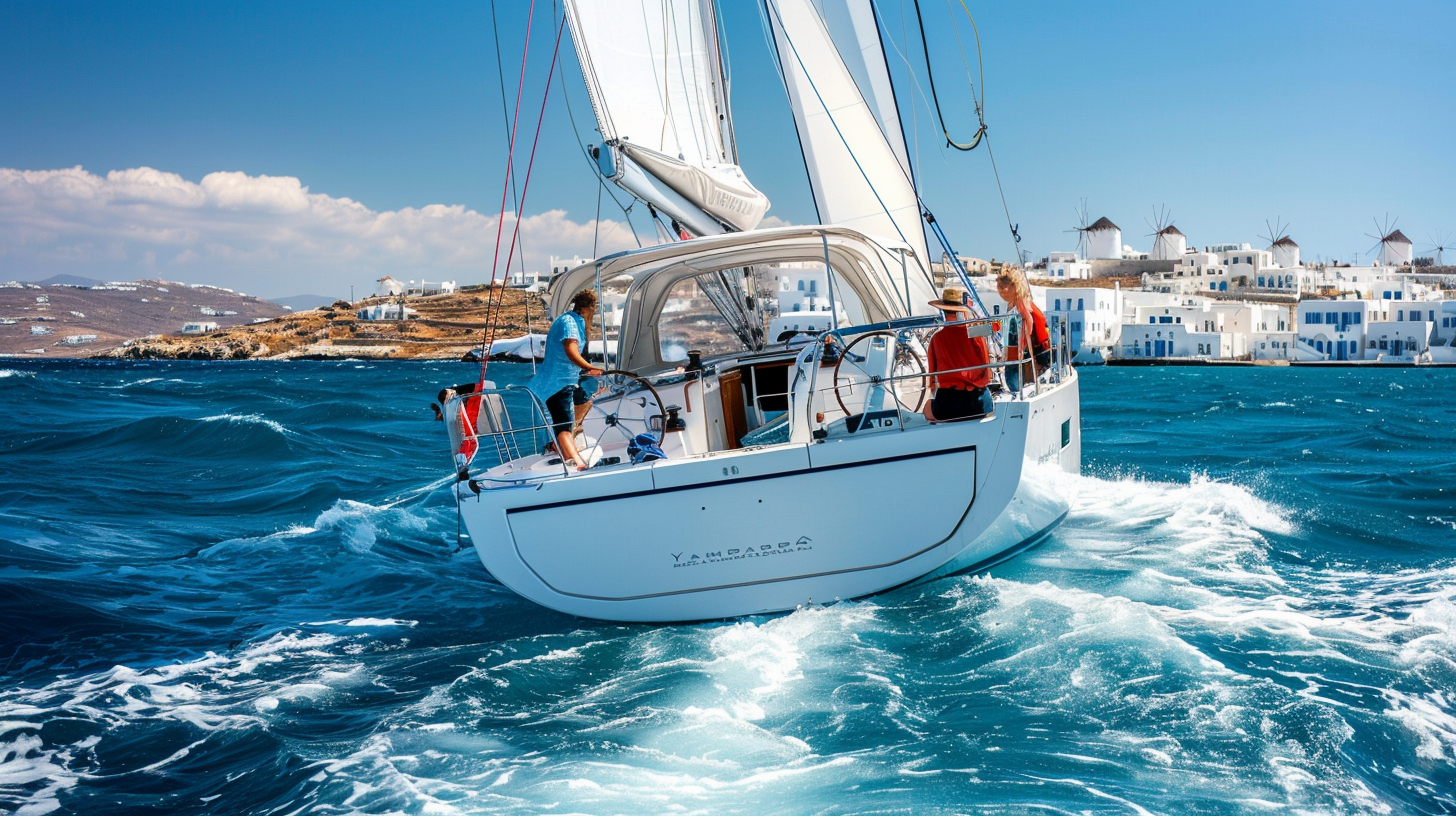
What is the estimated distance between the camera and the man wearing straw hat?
217 inches

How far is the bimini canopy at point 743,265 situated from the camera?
23.9 feet

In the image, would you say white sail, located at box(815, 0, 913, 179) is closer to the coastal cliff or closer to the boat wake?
the boat wake

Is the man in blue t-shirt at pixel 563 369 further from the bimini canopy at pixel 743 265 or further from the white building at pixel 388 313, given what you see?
the white building at pixel 388 313

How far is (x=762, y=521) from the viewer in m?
5.32

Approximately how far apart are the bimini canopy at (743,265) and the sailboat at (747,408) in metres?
0.02

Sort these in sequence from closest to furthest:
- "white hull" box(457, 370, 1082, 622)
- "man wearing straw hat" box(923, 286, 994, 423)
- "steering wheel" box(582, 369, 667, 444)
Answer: "white hull" box(457, 370, 1082, 622)
"man wearing straw hat" box(923, 286, 994, 423)
"steering wheel" box(582, 369, 667, 444)

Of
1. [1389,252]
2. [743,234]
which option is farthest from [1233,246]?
[743,234]

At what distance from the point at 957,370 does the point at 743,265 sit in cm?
350

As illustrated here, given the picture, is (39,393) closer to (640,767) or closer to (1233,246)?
(640,767)

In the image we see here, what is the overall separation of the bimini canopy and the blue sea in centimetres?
233

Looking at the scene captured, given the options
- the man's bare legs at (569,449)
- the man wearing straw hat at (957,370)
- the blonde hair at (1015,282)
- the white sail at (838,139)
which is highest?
the white sail at (838,139)

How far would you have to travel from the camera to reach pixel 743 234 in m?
7.15

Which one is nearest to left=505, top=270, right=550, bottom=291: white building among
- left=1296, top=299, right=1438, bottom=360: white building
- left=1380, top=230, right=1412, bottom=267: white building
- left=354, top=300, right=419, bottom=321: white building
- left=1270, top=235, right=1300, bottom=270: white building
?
left=354, top=300, right=419, bottom=321: white building

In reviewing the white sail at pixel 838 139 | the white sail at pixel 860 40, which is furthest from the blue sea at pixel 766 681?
the white sail at pixel 860 40
